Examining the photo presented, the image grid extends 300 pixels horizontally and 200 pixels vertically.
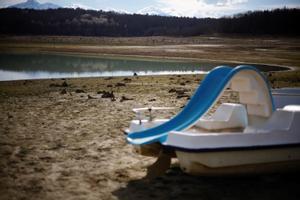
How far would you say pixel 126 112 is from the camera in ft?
40.4

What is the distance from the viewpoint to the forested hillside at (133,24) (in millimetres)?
120250

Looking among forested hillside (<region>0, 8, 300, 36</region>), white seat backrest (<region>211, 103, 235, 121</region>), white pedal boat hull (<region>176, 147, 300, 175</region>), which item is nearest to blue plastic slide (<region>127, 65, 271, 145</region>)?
white pedal boat hull (<region>176, 147, 300, 175</region>)

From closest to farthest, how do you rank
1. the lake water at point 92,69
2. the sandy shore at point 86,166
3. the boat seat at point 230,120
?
the sandy shore at point 86,166, the boat seat at point 230,120, the lake water at point 92,69

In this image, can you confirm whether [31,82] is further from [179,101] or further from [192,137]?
[192,137]

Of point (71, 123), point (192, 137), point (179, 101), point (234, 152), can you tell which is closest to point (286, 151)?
point (234, 152)

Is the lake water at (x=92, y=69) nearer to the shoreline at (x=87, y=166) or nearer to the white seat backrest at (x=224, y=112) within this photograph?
the shoreline at (x=87, y=166)

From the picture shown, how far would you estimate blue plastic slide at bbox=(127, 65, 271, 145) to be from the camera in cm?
566

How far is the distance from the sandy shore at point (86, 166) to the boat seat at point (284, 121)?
0.88 m

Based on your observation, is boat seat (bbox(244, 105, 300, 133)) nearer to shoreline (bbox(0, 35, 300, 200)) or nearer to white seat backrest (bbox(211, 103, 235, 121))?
white seat backrest (bbox(211, 103, 235, 121))

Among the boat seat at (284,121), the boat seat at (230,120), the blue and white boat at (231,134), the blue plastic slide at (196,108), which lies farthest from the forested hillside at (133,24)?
the blue plastic slide at (196,108)

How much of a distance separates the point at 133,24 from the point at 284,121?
6959 inches

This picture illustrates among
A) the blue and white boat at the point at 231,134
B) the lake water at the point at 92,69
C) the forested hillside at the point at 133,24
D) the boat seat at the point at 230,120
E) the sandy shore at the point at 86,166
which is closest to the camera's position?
the blue and white boat at the point at 231,134

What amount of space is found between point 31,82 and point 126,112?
12693 mm

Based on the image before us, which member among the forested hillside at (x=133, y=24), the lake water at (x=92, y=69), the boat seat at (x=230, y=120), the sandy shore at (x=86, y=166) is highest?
the forested hillside at (x=133, y=24)
